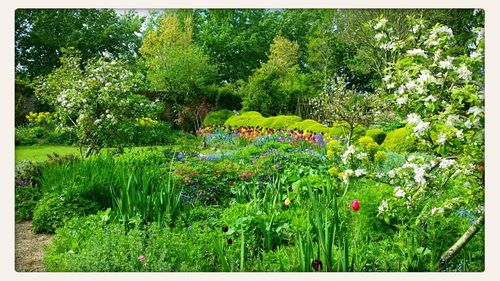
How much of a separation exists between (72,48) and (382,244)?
3997 mm

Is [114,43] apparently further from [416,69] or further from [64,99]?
[416,69]

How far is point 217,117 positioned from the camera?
22.2 feet

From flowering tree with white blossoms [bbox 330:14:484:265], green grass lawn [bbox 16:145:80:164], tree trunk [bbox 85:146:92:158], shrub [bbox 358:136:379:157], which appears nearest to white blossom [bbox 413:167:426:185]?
flowering tree with white blossoms [bbox 330:14:484:265]

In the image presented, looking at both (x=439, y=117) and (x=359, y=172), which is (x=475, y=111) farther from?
(x=359, y=172)

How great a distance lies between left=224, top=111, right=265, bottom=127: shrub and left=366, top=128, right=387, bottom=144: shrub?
1.45 meters

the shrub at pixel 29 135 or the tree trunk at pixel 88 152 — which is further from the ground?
the shrub at pixel 29 135

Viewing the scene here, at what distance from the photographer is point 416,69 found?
3.62 m

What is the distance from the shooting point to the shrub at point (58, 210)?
494 centimetres

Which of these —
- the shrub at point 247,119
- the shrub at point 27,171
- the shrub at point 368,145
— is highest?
the shrub at point 247,119

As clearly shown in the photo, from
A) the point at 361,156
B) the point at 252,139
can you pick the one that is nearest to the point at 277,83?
the point at 252,139

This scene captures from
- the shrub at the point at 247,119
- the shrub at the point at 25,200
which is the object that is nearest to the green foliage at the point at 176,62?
the shrub at the point at 247,119

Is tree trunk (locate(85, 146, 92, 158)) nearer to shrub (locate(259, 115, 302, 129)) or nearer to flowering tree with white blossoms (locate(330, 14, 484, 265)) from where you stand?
shrub (locate(259, 115, 302, 129))

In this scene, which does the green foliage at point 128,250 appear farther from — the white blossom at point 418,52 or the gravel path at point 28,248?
the white blossom at point 418,52

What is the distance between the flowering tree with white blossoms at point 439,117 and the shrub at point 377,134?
2670mm
